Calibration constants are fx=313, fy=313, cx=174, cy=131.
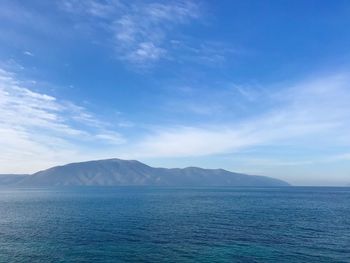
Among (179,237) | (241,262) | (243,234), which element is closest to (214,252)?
(241,262)

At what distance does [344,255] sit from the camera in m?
57.7

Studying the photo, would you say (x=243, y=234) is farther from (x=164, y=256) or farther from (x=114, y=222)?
(x=114, y=222)

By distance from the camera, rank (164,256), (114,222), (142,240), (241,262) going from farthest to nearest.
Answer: (114,222), (142,240), (164,256), (241,262)

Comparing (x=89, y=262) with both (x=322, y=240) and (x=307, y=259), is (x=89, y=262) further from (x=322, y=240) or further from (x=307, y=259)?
(x=322, y=240)

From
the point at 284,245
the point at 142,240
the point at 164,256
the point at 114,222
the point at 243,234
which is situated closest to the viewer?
the point at 164,256

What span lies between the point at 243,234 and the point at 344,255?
78.1 ft

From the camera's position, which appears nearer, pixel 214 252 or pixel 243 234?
pixel 214 252

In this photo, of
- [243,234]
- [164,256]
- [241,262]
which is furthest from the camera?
[243,234]

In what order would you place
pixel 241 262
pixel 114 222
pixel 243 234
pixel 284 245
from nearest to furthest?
pixel 241 262 → pixel 284 245 → pixel 243 234 → pixel 114 222

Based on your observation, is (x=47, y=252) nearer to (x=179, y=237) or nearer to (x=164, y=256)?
(x=164, y=256)

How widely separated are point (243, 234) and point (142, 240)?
980 inches

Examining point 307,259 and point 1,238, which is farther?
point 1,238

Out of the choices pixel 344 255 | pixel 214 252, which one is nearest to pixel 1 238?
pixel 214 252

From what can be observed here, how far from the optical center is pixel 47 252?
197ft
